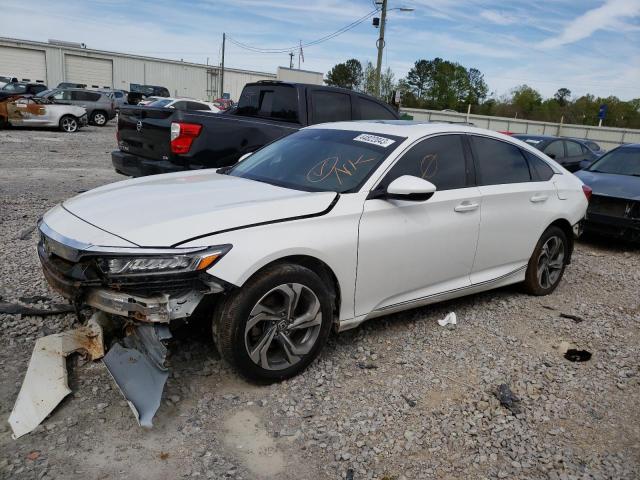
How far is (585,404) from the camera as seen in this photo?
3.44 m

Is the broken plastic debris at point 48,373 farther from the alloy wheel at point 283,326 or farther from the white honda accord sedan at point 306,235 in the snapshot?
the alloy wheel at point 283,326

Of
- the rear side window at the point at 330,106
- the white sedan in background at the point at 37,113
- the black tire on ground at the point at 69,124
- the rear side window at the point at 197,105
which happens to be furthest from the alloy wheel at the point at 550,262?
the black tire on ground at the point at 69,124

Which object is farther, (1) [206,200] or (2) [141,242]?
(1) [206,200]

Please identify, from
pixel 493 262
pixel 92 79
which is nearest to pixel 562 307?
pixel 493 262

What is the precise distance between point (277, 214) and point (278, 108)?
4482 mm

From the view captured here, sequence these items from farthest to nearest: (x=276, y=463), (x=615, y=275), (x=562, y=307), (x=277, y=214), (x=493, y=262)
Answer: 1. (x=615, y=275)
2. (x=562, y=307)
3. (x=493, y=262)
4. (x=277, y=214)
5. (x=276, y=463)

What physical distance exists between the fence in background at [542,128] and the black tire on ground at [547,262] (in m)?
32.8

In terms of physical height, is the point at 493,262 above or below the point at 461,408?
above

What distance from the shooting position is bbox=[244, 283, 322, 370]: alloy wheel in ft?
10.5

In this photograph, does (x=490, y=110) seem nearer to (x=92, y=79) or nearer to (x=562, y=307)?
(x=92, y=79)

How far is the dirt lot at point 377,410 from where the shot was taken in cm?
271

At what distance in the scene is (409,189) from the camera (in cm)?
353

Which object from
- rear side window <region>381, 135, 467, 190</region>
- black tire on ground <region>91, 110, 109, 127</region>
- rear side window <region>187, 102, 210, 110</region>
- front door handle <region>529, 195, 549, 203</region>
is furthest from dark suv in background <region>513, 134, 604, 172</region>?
black tire on ground <region>91, 110, 109, 127</region>

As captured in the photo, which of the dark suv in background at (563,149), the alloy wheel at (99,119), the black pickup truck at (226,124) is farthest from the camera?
the alloy wheel at (99,119)
